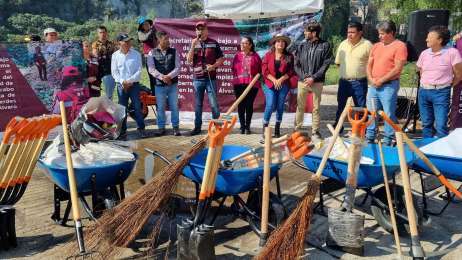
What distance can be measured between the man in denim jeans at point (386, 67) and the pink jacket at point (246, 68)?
1.91 meters

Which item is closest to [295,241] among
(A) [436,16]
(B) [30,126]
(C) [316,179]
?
(C) [316,179]

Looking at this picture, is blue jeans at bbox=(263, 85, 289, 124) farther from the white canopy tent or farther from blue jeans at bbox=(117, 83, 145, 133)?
blue jeans at bbox=(117, 83, 145, 133)

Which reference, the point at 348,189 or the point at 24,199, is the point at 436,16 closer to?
the point at 348,189

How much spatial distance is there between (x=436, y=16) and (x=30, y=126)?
7.53 metres

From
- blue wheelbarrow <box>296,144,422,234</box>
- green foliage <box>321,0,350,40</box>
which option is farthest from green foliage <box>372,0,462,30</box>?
green foliage <box>321,0,350,40</box>

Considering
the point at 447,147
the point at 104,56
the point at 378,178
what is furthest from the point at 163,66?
the point at 447,147

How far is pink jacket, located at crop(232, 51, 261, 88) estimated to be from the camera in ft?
25.2

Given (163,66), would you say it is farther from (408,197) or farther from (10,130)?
(408,197)

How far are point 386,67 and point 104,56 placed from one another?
4.67 metres

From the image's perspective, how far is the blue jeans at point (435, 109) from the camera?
6.04 m

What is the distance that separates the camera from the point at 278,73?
24.8 ft

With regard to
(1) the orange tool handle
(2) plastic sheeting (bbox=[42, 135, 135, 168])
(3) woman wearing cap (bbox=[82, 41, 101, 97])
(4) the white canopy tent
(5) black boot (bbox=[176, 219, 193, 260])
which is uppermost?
(4) the white canopy tent

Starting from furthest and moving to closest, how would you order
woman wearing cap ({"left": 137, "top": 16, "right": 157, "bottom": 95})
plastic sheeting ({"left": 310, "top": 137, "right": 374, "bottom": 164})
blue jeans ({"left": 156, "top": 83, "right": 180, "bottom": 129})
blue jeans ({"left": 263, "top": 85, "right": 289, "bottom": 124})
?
1. woman wearing cap ({"left": 137, "top": 16, "right": 157, "bottom": 95})
2. blue jeans ({"left": 156, "top": 83, "right": 180, "bottom": 129})
3. blue jeans ({"left": 263, "top": 85, "right": 289, "bottom": 124})
4. plastic sheeting ({"left": 310, "top": 137, "right": 374, "bottom": 164})

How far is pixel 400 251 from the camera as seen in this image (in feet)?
11.9
